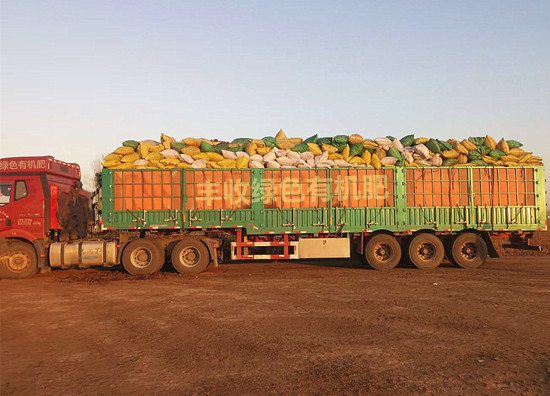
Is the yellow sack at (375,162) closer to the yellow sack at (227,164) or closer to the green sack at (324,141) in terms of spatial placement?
the green sack at (324,141)

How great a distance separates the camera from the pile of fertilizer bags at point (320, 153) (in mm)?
12953

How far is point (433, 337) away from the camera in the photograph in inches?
241

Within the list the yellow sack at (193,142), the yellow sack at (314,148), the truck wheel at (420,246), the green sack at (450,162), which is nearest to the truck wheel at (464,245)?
the truck wheel at (420,246)

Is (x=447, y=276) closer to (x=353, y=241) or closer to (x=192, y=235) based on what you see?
(x=353, y=241)

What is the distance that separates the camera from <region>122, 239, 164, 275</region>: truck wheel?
1229cm

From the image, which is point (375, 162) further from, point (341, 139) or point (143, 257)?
point (143, 257)

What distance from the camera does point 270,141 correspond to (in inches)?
550

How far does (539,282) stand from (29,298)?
11906mm

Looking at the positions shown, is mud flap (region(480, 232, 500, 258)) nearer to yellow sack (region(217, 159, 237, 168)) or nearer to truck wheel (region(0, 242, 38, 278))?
yellow sack (region(217, 159, 237, 168))

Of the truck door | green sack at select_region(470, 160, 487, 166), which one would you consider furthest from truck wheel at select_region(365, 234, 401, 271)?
the truck door

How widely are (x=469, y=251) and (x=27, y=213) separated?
→ 12.8 meters

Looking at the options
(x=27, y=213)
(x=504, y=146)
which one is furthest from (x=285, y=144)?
(x=27, y=213)

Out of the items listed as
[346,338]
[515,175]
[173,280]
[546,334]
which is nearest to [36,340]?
[346,338]

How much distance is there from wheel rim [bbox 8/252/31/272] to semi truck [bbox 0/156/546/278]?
2.92 feet
